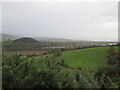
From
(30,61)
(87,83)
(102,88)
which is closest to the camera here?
(87,83)

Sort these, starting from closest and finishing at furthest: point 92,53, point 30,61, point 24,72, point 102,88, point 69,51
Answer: point 102,88, point 24,72, point 30,61, point 92,53, point 69,51

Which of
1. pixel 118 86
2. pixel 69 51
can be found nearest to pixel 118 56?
pixel 69 51

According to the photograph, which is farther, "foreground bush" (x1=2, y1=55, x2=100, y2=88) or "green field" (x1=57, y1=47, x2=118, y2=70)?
"green field" (x1=57, y1=47, x2=118, y2=70)

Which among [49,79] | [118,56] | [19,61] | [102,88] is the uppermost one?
[19,61]

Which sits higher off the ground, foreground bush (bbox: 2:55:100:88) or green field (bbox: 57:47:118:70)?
foreground bush (bbox: 2:55:100:88)

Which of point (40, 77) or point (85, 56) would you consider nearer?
point (40, 77)

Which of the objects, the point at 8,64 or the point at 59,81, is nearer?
the point at 59,81

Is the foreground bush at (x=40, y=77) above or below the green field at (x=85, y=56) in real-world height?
above

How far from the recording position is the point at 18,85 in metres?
1.70

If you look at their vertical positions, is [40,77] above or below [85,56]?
above

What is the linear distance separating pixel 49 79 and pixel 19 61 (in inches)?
28.5

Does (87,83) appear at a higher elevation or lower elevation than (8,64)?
lower

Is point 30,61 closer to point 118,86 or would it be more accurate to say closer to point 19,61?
point 19,61

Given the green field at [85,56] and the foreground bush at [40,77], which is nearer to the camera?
the foreground bush at [40,77]
